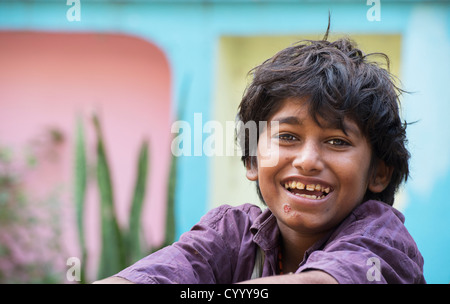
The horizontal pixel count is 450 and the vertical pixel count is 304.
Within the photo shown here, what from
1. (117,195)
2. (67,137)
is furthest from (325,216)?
(67,137)

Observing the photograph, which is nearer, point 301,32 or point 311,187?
point 311,187

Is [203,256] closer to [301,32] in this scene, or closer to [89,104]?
[301,32]

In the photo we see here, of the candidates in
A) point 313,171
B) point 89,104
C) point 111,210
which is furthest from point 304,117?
point 89,104

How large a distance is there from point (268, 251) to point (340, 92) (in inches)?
20.8

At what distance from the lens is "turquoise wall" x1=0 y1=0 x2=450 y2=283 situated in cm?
455

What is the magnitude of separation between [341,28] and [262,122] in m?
2.84

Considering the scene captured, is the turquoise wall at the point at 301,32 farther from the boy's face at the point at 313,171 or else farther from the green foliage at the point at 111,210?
the boy's face at the point at 313,171

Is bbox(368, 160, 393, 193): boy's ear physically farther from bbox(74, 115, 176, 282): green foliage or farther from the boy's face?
bbox(74, 115, 176, 282): green foliage

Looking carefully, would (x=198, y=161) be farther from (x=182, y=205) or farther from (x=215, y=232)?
(x=215, y=232)

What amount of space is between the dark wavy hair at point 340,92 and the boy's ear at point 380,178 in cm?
2

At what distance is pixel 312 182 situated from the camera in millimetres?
1745

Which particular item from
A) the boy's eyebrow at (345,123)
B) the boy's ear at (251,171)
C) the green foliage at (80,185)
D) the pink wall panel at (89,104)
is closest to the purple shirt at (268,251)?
the boy's ear at (251,171)
